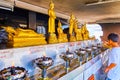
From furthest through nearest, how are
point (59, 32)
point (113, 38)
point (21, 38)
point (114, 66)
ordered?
point (113, 38) → point (114, 66) → point (59, 32) → point (21, 38)

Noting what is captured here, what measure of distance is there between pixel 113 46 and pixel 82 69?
1.36 meters

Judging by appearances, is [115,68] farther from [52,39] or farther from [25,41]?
[25,41]

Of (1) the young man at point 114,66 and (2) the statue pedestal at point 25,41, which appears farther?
(1) the young man at point 114,66

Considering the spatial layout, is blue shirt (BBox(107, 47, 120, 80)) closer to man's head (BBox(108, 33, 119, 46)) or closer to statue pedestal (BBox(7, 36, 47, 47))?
man's head (BBox(108, 33, 119, 46))

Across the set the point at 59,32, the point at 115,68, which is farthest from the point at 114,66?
the point at 59,32

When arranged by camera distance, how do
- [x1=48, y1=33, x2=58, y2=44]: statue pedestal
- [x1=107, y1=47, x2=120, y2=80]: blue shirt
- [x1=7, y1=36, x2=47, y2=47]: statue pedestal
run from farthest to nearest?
[x1=107, y1=47, x2=120, y2=80]: blue shirt < [x1=48, y1=33, x2=58, y2=44]: statue pedestal < [x1=7, y1=36, x2=47, y2=47]: statue pedestal

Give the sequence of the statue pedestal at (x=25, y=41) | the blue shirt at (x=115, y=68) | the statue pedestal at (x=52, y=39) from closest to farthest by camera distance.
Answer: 1. the statue pedestal at (x=25, y=41)
2. the statue pedestal at (x=52, y=39)
3. the blue shirt at (x=115, y=68)

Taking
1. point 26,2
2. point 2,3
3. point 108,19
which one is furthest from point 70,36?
point 108,19

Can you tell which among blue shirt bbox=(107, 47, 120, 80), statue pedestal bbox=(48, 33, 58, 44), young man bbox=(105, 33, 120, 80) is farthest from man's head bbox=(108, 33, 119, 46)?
statue pedestal bbox=(48, 33, 58, 44)

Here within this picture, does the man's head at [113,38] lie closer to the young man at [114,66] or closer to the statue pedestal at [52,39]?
the young man at [114,66]

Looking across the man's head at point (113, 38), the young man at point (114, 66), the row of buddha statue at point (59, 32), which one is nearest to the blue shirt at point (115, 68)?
the young man at point (114, 66)

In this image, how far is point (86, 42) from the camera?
134 inches

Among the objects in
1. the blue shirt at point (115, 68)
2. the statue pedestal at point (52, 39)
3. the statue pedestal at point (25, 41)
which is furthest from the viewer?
the blue shirt at point (115, 68)

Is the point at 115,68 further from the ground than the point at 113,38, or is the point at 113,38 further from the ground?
the point at 113,38
